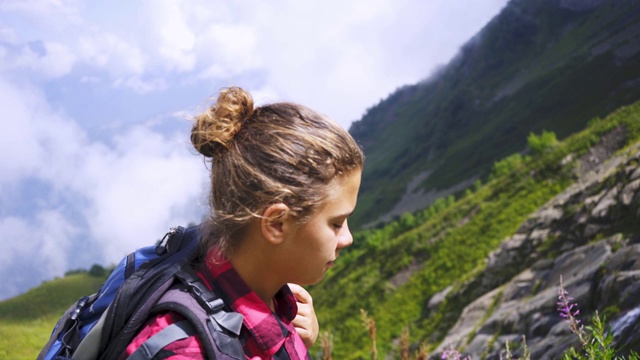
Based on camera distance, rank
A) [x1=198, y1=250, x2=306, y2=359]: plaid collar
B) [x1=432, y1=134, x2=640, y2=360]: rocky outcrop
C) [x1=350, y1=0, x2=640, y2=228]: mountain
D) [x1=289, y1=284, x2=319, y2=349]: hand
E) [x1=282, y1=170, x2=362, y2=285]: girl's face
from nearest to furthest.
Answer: [x1=198, y1=250, x2=306, y2=359]: plaid collar, [x1=282, y1=170, x2=362, y2=285]: girl's face, [x1=289, y1=284, x2=319, y2=349]: hand, [x1=432, y1=134, x2=640, y2=360]: rocky outcrop, [x1=350, y1=0, x2=640, y2=228]: mountain

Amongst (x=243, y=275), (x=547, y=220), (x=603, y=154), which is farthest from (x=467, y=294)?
(x=243, y=275)

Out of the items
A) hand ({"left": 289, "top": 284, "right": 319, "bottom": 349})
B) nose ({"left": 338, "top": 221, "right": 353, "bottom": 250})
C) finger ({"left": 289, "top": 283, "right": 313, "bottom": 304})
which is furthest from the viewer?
finger ({"left": 289, "top": 283, "right": 313, "bottom": 304})

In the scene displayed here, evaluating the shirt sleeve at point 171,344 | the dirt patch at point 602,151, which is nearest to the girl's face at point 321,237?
the shirt sleeve at point 171,344

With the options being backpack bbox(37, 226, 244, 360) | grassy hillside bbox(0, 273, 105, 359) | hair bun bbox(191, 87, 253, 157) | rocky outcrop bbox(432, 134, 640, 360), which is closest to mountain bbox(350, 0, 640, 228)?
rocky outcrop bbox(432, 134, 640, 360)

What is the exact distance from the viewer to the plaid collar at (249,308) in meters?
2.28

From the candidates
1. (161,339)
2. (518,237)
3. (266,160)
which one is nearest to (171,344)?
(161,339)

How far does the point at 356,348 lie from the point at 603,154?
1618cm

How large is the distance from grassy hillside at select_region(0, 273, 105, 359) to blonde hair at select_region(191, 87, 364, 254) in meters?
4.61

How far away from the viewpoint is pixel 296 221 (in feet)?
8.16

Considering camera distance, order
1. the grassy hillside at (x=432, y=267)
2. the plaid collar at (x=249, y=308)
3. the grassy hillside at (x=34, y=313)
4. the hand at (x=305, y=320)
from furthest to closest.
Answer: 1. the grassy hillside at (x=432, y=267)
2. the grassy hillside at (x=34, y=313)
3. the hand at (x=305, y=320)
4. the plaid collar at (x=249, y=308)

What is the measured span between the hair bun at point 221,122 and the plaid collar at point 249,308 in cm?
48

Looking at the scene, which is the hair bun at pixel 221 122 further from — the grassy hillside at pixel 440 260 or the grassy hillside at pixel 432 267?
the grassy hillside at pixel 440 260

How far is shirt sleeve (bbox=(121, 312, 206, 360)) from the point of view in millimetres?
2010

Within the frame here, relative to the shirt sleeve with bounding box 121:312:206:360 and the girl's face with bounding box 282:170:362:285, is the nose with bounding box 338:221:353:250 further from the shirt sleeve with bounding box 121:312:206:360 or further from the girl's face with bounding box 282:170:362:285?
the shirt sleeve with bounding box 121:312:206:360
